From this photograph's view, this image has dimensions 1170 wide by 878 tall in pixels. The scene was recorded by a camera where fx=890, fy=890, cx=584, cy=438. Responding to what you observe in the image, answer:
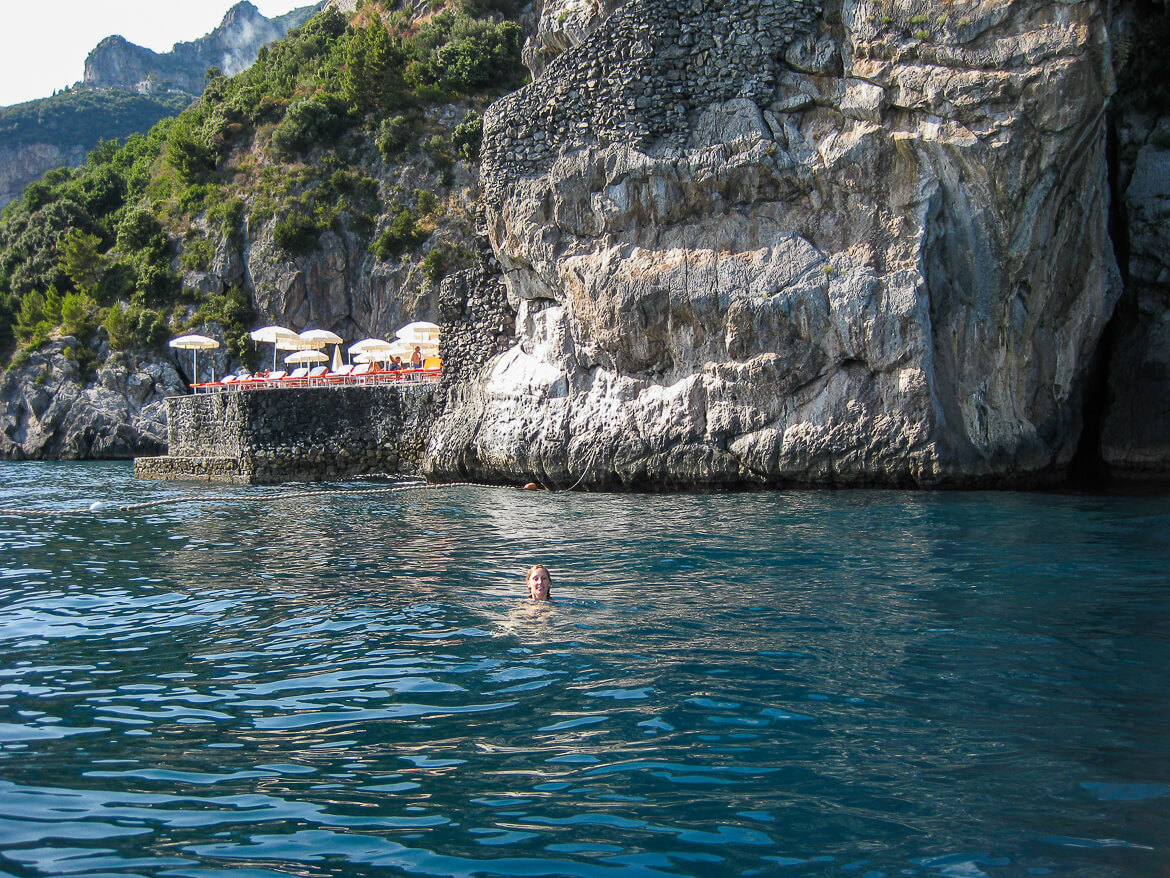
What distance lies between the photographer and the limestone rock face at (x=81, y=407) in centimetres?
4100

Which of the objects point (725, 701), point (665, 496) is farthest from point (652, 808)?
point (665, 496)

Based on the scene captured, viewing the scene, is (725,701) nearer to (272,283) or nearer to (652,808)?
(652,808)

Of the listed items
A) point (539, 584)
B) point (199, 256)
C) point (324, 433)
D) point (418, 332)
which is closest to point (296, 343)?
point (418, 332)

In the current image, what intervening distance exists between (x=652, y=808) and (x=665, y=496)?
539 inches

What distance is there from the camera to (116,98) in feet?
412

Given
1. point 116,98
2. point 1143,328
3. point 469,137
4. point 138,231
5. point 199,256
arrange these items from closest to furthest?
point 1143,328
point 469,137
point 199,256
point 138,231
point 116,98

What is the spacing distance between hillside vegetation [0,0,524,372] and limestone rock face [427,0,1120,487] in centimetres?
2344

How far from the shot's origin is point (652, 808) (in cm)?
397

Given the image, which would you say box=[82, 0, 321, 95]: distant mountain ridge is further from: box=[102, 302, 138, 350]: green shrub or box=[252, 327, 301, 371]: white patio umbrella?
box=[252, 327, 301, 371]: white patio umbrella

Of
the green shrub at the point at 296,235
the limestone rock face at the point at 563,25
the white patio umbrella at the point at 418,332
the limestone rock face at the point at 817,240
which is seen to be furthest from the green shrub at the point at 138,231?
the limestone rock face at the point at 817,240

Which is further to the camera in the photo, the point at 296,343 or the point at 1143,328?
the point at 296,343

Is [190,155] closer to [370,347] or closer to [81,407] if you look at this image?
[81,407]

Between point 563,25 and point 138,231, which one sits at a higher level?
point 138,231

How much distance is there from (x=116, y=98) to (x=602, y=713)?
479 ft
